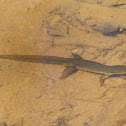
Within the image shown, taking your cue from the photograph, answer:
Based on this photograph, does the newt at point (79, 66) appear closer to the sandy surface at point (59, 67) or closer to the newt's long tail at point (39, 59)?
the newt's long tail at point (39, 59)

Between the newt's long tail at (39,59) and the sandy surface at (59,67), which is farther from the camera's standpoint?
the newt's long tail at (39,59)

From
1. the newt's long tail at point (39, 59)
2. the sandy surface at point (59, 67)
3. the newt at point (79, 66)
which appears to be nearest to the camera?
the sandy surface at point (59, 67)

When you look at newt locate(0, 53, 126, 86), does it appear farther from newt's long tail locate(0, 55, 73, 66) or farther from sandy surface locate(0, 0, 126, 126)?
sandy surface locate(0, 0, 126, 126)

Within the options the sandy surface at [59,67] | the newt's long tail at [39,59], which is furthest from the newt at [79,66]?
the sandy surface at [59,67]

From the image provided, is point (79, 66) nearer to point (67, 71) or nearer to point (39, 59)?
point (67, 71)

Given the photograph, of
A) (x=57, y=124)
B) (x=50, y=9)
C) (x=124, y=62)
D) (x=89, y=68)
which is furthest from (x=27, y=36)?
(x=124, y=62)

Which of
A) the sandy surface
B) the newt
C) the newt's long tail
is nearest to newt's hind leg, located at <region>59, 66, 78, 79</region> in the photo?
the newt

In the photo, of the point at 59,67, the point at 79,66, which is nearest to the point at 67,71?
the point at 59,67

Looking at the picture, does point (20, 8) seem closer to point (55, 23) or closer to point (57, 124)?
point (55, 23)

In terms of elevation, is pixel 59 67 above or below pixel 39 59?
below
